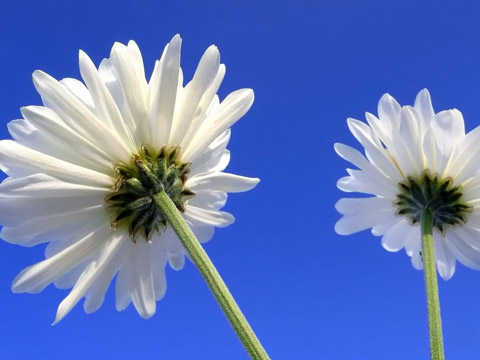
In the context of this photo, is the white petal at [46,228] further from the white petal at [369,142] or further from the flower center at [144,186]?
the white petal at [369,142]

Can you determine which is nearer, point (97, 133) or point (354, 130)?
point (97, 133)

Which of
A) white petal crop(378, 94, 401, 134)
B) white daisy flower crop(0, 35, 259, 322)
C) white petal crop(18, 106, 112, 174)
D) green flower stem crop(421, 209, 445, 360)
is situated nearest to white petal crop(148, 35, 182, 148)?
white daisy flower crop(0, 35, 259, 322)

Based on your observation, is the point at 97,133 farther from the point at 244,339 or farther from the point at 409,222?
the point at 409,222

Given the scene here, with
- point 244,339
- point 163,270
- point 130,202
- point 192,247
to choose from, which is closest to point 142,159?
point 130,202

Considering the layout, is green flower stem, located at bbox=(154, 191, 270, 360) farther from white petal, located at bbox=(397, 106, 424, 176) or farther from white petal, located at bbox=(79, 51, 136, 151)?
white petal, located at bbox=(397, 106, 424, 176)

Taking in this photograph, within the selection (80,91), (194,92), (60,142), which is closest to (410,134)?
(194,92)

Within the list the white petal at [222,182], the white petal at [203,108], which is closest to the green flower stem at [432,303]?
the white petal at [222,182]
